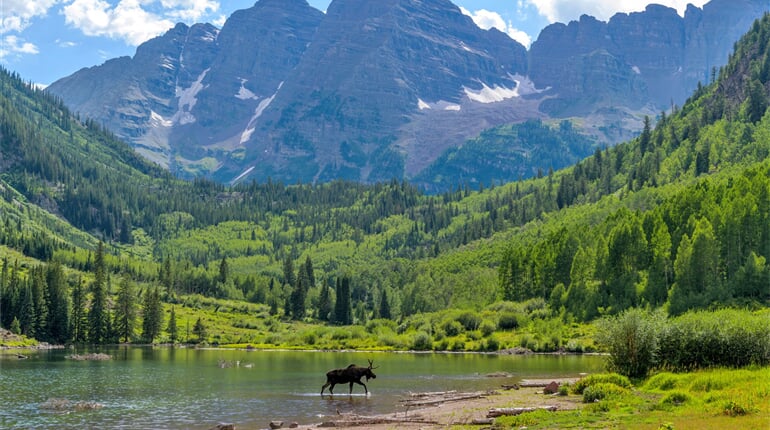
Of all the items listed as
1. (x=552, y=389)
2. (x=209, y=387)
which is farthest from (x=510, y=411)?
(x=209, y=387)

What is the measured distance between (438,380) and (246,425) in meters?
40.2

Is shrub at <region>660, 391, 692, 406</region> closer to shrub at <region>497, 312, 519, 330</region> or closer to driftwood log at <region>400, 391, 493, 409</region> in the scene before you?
driftwood log at <region>400, 391, 493, 409</region>

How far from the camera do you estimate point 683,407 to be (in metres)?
52.8

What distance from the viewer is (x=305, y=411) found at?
6862 centimetres

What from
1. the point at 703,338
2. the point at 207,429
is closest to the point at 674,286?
the point at 703,338

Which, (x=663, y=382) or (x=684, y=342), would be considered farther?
(x=684, y=342)

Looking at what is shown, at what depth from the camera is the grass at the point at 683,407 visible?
150 feet

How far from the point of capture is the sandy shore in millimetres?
56750

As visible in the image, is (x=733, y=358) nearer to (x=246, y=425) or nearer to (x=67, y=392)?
(x=246, y=425)

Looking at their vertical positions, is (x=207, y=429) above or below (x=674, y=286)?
below

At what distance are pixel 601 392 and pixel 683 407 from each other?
917 cm

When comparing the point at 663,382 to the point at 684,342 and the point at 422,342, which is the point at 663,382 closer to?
the point at 684,342

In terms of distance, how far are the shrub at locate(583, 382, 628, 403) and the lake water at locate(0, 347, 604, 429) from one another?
56.9 feet

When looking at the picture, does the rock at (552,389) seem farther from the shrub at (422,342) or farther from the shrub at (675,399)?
the shrub at (422,342)
